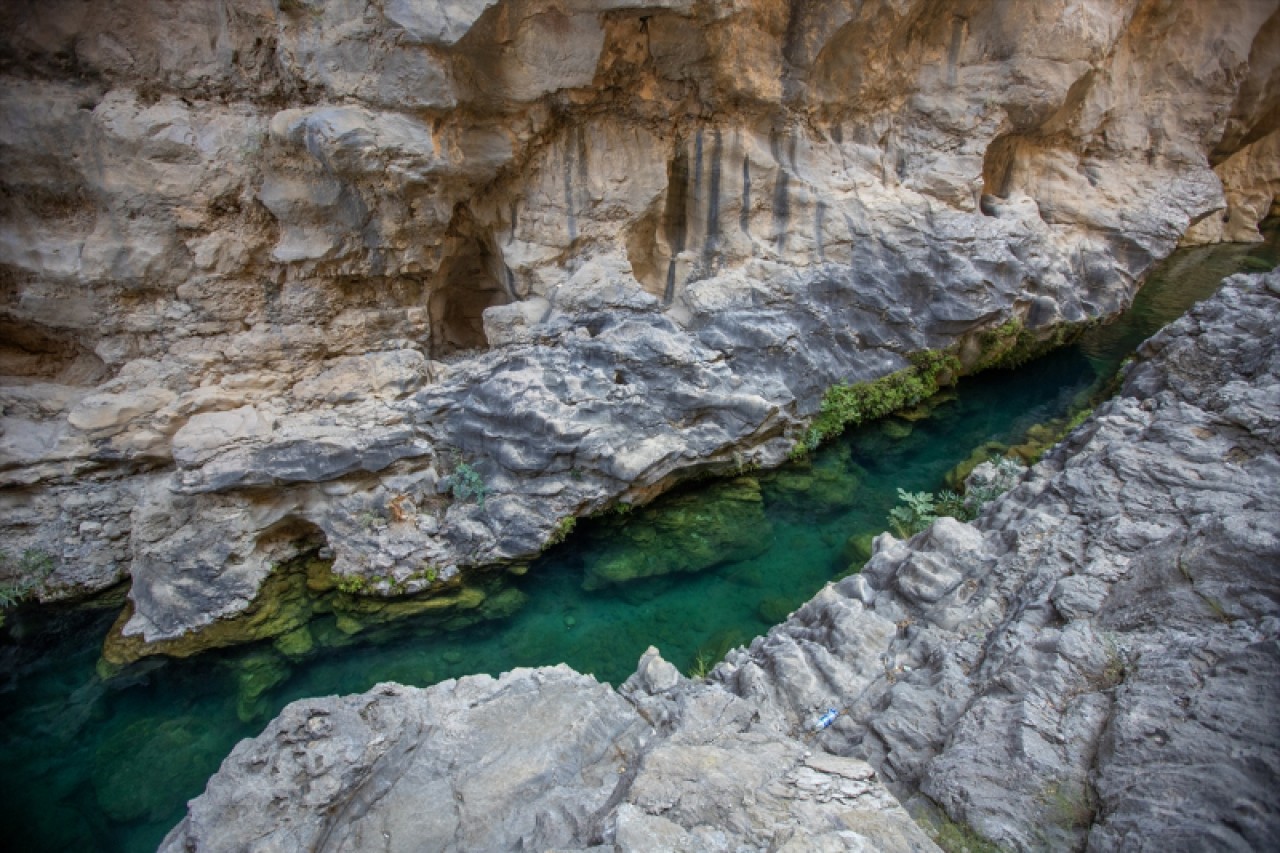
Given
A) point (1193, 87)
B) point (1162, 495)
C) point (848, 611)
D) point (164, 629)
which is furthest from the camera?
point (1193, 87)

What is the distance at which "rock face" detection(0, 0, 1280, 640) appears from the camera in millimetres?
8273

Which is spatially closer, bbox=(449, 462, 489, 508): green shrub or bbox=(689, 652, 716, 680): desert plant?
bbox=(689, 652, 716, 680): desert plant

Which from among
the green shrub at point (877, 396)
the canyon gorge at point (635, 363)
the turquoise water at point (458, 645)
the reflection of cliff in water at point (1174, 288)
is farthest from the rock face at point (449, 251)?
the reflection of cliff in water at point (1174, 288)

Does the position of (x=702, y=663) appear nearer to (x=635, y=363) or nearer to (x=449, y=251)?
(x=635, y=363)

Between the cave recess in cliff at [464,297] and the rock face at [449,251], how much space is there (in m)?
0.08

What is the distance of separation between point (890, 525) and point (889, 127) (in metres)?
7.03

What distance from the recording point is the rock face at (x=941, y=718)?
10.8 ft

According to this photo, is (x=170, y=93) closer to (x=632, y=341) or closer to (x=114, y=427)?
(x=114, y=427)

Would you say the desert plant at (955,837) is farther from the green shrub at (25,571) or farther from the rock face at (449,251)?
the green shrub at (25,571)

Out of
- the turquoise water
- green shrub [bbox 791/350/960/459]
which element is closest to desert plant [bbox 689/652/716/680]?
the turquoise water

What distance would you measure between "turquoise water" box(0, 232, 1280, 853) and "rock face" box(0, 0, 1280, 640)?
65cm

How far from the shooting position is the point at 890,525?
941 centimetres

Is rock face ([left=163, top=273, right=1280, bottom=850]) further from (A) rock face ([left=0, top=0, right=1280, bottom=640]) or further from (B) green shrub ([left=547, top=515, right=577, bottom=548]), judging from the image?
(A) rock face ([left=0, top=0, right=1280, bottom=640])

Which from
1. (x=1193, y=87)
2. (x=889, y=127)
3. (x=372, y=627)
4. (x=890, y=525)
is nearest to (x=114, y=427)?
(x=372, y=627)
